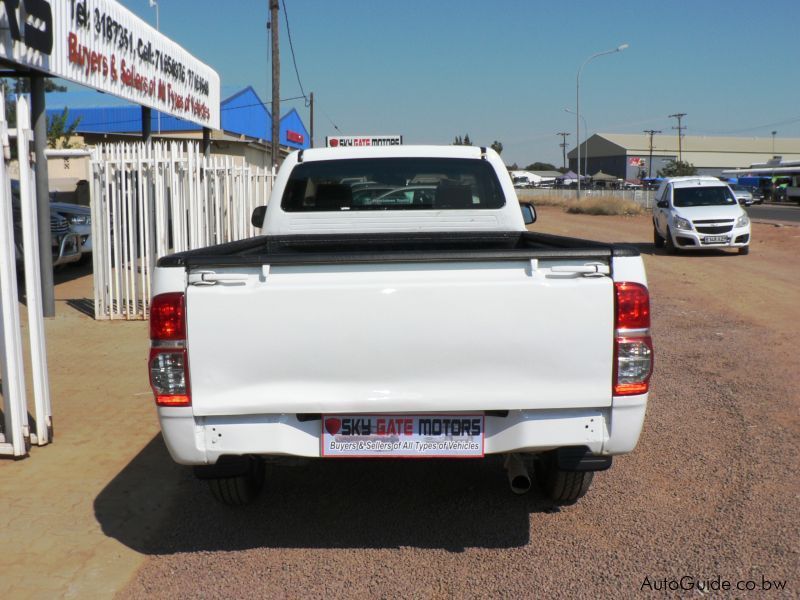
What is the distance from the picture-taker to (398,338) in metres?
3.81

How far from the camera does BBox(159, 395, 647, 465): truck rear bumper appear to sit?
3.90 metres

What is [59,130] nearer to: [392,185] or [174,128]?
[174,128]

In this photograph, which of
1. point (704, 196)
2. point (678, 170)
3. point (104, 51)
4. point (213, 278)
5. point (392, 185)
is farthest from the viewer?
point (678, 170)

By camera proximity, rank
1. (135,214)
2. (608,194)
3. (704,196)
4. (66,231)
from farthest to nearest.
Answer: (608,194), (704,196), (66,231), (135,214)

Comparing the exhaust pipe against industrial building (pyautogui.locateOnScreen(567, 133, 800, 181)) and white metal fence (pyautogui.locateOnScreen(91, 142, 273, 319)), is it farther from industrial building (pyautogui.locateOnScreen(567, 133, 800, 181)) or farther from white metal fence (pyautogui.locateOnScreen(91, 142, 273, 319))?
industrial building (pyautogui.locateOnScreen(567, 133, 800, 181))

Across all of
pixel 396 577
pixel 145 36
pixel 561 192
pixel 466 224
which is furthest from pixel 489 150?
pixel 561 192

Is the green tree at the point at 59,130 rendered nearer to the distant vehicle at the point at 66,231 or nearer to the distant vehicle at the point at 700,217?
the distant vehicle at the point at 66,231

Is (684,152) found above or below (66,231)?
above

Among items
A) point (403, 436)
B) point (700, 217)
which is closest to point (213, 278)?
point (403, 436)

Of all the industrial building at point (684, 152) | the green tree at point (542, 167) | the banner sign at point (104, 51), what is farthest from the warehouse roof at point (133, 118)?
the green tree at point (542, 167)

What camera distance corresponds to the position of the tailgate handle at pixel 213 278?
3779 millimetres
